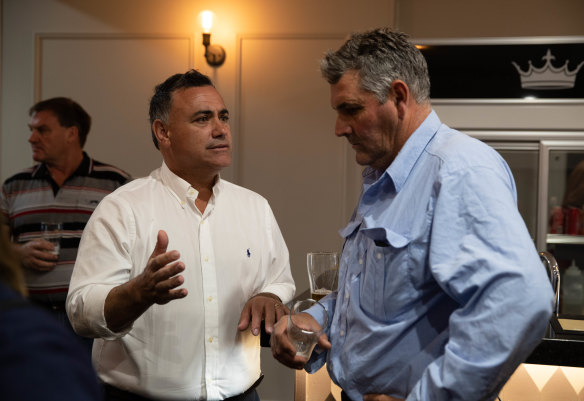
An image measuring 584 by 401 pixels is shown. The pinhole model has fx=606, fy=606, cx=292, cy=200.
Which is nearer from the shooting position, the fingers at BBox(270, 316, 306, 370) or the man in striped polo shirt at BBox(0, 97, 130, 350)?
the fingers at BBox(270, 316, 306, 370)

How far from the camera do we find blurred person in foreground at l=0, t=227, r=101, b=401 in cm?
65

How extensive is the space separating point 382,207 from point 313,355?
1.59 feet

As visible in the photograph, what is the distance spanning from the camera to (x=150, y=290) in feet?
4.77

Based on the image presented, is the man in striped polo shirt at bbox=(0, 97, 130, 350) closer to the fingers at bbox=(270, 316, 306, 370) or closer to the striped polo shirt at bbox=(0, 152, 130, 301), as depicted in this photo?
the striped polo shirt at bbox=(0, 152, 130, 301)

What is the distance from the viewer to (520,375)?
202 centimetres

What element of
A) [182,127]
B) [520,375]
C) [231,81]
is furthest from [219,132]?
[231,81]

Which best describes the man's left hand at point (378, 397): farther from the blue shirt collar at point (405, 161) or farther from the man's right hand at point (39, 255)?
the man's right hand at point (39, 255)

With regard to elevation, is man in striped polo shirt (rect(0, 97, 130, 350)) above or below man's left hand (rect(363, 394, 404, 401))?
above

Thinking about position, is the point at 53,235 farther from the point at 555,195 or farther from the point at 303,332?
the point at 555,195

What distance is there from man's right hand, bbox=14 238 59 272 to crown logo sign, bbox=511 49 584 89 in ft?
8.64

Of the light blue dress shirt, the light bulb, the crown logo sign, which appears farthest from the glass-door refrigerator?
the light blue dress shirt

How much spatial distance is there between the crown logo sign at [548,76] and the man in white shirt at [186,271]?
198 centimetres

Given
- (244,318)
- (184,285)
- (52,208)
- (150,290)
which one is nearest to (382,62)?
(150,290)

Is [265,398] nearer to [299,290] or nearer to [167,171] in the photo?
[299,290]
